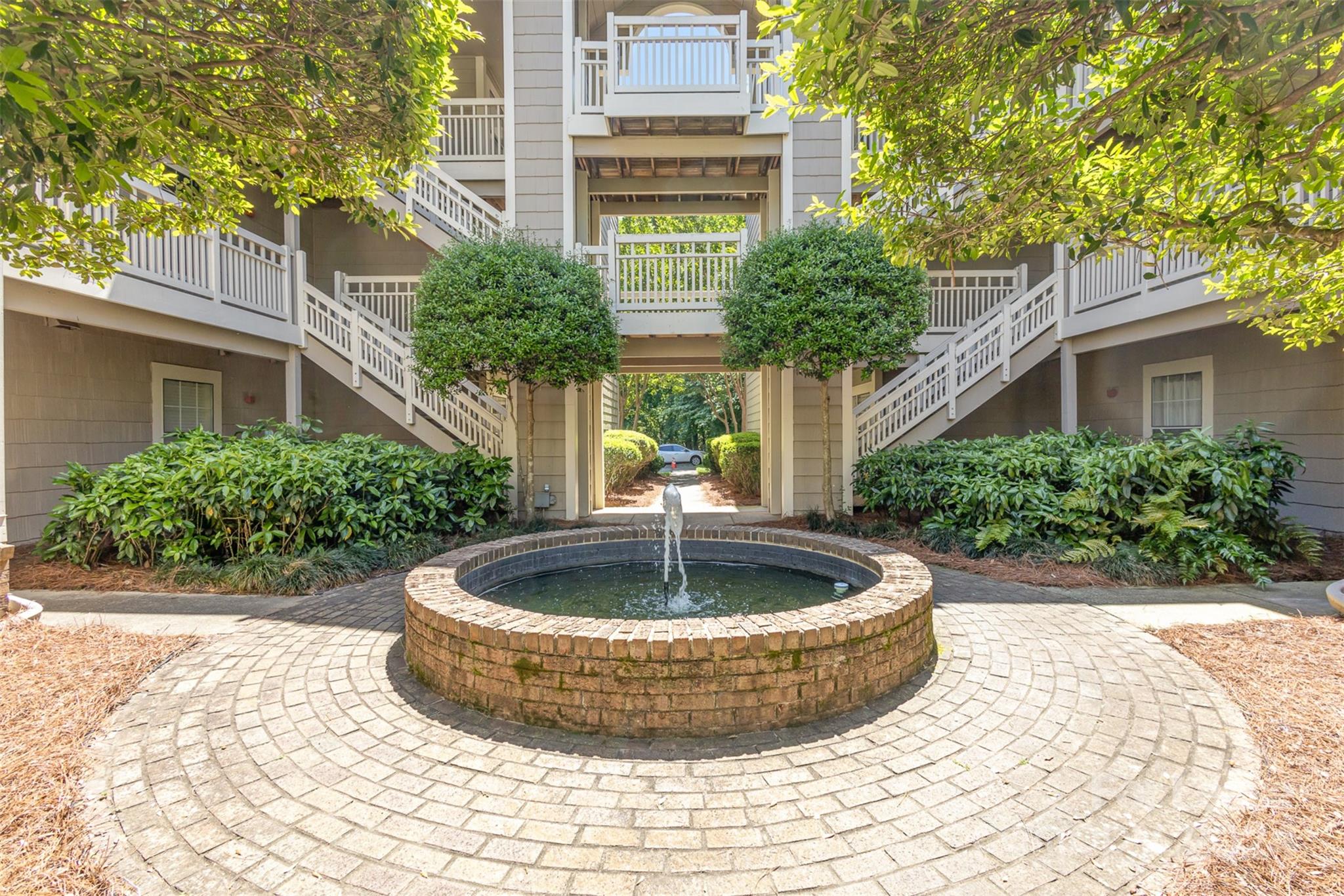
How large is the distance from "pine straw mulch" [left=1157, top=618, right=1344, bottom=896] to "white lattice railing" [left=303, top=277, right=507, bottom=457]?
792 centimetres

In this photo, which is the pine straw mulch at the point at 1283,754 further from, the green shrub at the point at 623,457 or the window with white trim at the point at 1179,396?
the green shrub at the point at 623,457

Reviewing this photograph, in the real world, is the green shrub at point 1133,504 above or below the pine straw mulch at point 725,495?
above

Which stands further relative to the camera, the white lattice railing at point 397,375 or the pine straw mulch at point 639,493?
the pine straw mulch at point 639,493

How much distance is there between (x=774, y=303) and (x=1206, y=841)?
20.6 ft

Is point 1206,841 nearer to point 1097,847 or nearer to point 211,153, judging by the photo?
point 1097,847

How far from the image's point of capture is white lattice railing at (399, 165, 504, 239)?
343 inches

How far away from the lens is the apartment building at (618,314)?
7.14 metres

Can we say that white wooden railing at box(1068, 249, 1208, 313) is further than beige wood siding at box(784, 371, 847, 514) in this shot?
No

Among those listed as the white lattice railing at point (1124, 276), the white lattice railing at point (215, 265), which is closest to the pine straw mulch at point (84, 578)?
the white lattice railing at point (215, 265)

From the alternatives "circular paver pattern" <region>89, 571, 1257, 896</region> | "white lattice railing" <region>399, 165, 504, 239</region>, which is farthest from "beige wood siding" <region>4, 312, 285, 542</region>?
"circular paver pattern" <region>89, 571, 1257, 896</region>

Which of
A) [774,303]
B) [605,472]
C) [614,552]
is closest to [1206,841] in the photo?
[614,552]

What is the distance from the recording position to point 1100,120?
332 centimetres

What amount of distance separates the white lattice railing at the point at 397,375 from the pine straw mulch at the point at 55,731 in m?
4.80

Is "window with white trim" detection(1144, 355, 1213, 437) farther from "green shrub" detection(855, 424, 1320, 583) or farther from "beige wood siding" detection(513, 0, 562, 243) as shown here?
"beige wood siding" detection(513, 0, 562, 243)
